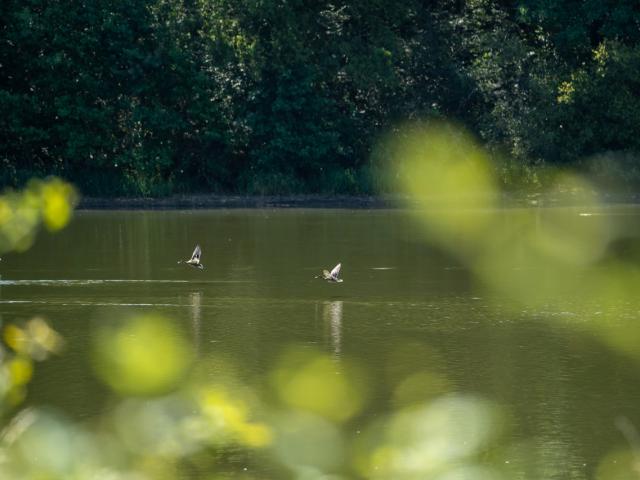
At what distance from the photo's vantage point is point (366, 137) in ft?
141

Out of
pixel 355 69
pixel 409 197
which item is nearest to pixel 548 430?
pixel 409 197

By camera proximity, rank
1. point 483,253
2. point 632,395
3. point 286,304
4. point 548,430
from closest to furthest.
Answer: point 548,430, point 632,395, point 286,304, point 483,253

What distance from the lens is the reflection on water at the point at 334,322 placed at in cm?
1222

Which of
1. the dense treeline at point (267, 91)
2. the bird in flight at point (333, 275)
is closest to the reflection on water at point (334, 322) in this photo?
the bird in flight at point (333, 275)

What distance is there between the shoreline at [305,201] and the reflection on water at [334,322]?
20.2 m

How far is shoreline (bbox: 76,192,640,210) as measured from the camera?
1431 inches

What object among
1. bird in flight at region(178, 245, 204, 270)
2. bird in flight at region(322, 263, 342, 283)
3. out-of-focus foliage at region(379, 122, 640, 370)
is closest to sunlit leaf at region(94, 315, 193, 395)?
bird in flight at region(322, 263, 342, 283)

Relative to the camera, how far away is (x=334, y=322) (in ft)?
45.4

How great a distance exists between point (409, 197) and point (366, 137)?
202 inches

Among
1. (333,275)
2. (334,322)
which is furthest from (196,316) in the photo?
(333,275)

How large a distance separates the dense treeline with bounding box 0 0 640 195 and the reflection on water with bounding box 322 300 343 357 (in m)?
24.2

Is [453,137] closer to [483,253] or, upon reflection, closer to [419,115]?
[419,115]

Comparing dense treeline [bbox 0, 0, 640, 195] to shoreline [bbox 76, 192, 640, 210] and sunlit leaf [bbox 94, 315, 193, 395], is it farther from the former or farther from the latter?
sunlit leaf [bbox 94, 315, 193, 395]

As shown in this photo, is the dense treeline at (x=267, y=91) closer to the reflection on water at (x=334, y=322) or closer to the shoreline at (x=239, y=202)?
the shoreline at (x=239, y=202)
